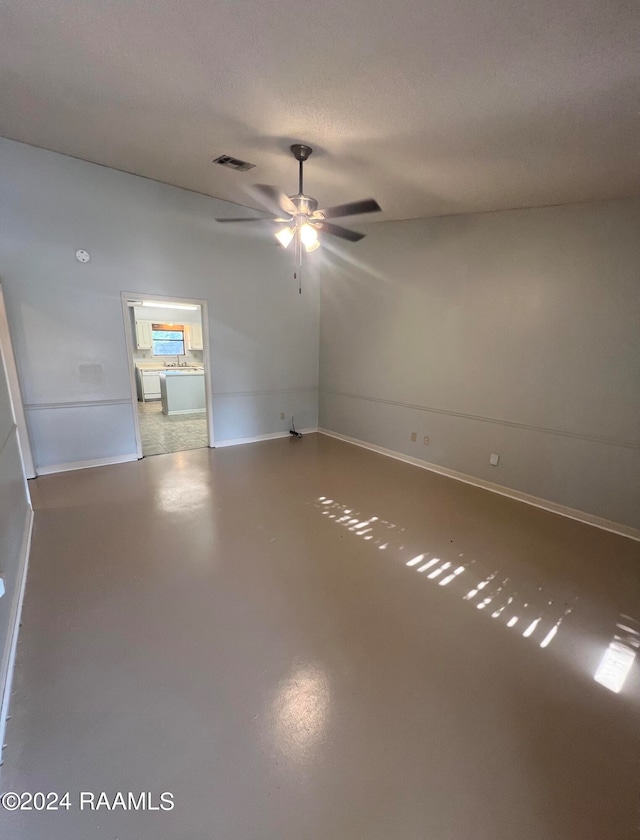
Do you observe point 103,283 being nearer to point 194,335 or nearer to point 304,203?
point 304,203

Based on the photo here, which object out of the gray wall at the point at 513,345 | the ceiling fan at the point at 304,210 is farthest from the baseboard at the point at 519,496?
the ceiling fan at the point at 304,210

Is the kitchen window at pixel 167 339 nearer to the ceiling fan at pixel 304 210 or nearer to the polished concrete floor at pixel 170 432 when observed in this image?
the polished concrete floor at pixel 170 432

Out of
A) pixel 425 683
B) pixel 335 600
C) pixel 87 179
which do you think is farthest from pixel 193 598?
pixel 87 179

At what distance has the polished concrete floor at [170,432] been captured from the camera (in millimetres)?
4828

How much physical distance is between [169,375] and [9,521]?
5.07 meters

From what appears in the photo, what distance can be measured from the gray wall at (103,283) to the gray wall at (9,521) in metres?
1.07

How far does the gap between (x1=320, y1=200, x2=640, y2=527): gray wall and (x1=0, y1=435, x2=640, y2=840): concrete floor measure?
711 millimetres

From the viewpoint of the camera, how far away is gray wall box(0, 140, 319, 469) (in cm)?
331

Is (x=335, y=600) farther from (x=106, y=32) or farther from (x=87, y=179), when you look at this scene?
(x=87, y=179)

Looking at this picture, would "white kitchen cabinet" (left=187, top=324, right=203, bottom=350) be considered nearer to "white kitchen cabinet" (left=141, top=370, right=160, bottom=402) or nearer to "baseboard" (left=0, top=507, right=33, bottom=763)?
"white kitchen cabinet" (left=141, top=370, right=160, bottom=402)

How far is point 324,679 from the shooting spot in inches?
62.0

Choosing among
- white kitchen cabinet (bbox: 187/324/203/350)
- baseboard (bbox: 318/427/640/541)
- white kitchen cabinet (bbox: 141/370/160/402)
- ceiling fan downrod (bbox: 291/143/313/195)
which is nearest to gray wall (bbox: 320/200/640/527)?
baseboard (bbox: 318/427/640/541)

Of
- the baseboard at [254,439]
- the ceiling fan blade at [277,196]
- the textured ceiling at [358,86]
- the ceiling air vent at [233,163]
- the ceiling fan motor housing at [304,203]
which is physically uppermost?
the ceiling air vent at [233,163]

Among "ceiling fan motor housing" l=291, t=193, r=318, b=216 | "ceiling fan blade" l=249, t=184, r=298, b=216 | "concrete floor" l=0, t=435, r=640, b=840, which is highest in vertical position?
"ceiling fan motor housing" l=291, t=193, r=318, b=216
